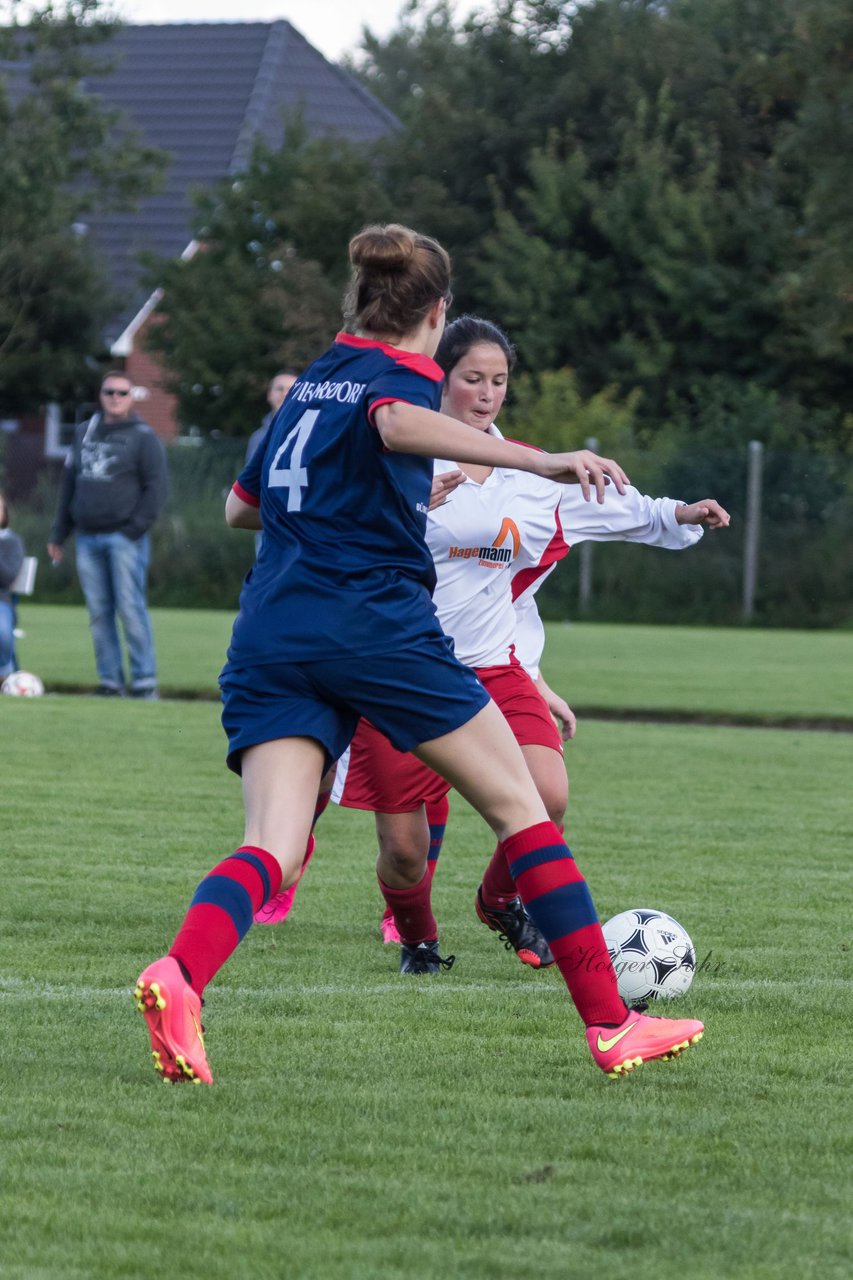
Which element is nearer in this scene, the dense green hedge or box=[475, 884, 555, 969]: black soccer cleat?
box=[475, 884, 555, 969]: black soccer cleat

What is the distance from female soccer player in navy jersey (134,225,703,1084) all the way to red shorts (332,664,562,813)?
119 cm

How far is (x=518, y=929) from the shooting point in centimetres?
563

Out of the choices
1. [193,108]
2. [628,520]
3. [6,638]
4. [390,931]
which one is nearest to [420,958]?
[390,931]

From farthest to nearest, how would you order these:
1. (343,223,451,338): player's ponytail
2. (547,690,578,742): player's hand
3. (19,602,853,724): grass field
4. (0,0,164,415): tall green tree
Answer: (0,0,164,415): tall green tree
(19,602,853,724): grass field
(547,690,578,742): player's hand
(343,223,451,338): player's ponytail

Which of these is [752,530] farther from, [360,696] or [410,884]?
[360,696]

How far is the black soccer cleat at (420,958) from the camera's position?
536 centimetres

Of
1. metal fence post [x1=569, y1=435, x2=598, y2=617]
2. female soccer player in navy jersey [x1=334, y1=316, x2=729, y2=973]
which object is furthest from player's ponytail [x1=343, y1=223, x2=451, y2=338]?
metal fence post [x1=569, y1=435, x2=598, y2=617]

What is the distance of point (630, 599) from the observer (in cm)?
2731

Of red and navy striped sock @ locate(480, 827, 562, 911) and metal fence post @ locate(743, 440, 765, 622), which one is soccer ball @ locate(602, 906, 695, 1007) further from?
metal fence post @ locate(743, 440, 765, 622)

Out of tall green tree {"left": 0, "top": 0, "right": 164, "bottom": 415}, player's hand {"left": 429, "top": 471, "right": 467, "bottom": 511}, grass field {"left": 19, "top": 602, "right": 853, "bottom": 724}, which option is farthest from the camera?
tall green tree {"left": 0, "top": 0, "right": 164, "bottom": 415}

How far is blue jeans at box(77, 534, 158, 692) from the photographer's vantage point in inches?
526

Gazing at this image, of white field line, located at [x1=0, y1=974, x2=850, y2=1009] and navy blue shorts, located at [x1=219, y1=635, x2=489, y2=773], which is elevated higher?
navy blue shorts, located at [x1=219, y1=635, x2=489, y2=773]

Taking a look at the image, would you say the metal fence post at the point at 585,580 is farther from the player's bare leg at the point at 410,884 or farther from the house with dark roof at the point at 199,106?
the player's bare leg at the point at 410,884

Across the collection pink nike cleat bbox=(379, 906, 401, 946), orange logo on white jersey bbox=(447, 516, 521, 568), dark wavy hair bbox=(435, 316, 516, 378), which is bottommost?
pink nike cleat bbox=(379, 906, 401, 946)
